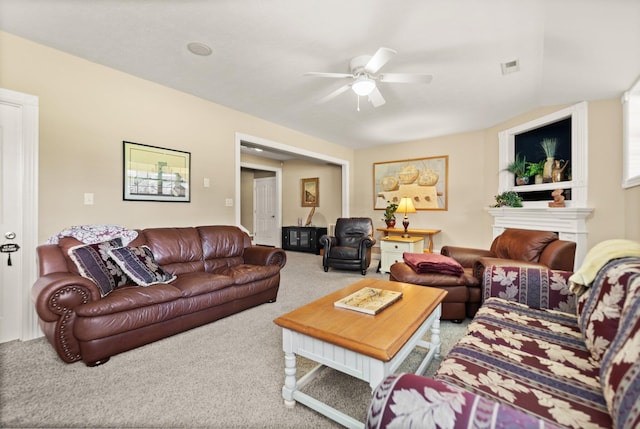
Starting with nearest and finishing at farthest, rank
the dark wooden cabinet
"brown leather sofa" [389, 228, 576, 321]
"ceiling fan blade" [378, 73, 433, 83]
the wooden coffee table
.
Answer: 1. the wooden coffee table
2. "ceiling fan blade" [378, 73, 433, 83]
3. "brown leather sofa" [389, 228, 576, 321]
4. the dark wooden cabinet

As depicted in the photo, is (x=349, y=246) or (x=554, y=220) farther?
(x=349, y=246)

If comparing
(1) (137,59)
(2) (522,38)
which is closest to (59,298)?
(1) (137,59)

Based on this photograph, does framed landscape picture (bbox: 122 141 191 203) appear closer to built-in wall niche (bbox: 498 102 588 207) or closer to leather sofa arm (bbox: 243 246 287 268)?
leather sofa arm (bbox: 243 246 287 268)

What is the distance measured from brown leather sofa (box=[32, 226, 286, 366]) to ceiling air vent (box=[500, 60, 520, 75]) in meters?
3.06

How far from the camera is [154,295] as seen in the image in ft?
7.25

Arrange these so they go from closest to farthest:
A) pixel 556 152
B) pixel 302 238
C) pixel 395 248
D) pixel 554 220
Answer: pixel 554 220, pixel 556 152, pixel 395 248, pixel 302 238

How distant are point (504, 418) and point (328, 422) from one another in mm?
1038

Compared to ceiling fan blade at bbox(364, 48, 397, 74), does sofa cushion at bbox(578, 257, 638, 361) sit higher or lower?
lower

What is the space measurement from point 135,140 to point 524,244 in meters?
4.21

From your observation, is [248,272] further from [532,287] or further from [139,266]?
[532,287]

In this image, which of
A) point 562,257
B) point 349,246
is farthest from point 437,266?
point 349,246

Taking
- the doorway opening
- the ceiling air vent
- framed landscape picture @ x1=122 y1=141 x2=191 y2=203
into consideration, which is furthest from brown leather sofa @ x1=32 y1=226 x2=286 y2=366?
the ceiling air vent

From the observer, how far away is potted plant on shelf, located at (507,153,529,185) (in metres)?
4.09

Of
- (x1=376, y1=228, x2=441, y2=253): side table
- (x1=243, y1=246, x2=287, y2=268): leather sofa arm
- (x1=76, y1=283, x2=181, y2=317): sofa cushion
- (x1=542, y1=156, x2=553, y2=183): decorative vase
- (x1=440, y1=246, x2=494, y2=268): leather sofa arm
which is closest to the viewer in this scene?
(x1=76, y1=283, x2=181, y2=317): sofa cushion
